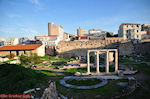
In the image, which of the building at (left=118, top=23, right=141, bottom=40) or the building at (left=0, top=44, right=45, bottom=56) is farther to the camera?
the building at (left=118, top=23, right=141, bottom=40)

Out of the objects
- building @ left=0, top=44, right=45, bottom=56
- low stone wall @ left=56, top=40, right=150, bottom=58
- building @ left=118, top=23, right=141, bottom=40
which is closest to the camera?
building @ left=0, top=44, right=45, bottom=56

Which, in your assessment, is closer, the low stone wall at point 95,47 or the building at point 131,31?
the low stone wall at point 95,47

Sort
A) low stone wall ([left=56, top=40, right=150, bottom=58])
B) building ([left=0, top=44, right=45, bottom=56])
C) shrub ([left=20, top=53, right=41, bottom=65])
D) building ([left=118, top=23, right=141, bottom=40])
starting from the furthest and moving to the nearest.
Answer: building ([left=118, top=23, right=141, bottom=40]) → low stone wall ([left=56, top=40, right=150, bottom=58]) → building ([left=0, top=44, right=45, bottom=56]) → shrub ([left=20, top=53, right=41, bottom=65])

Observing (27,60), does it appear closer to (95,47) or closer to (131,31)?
(95,47)

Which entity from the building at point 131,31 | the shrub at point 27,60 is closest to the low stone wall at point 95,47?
the building at point 131,31

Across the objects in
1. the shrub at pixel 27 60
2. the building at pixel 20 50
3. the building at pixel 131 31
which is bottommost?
the shrub at pixel 27 60

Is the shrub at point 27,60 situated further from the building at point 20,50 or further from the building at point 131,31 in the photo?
the building at point 131,31

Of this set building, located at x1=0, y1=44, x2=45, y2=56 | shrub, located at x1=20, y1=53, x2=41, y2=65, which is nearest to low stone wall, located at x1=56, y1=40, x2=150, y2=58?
building, located at x1=0, y1=44, x2=45, y2=56

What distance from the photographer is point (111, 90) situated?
34.0 ft

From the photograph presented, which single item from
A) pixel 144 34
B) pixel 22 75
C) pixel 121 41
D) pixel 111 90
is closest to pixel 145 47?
pixel 121 41

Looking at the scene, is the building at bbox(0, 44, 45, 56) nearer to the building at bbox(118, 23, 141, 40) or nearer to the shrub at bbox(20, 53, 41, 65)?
the shrub at bbox(20, 53, 41, 65)

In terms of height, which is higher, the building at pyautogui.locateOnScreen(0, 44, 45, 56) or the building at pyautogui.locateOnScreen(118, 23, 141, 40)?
the building at pyautogui.locateOnScreen(118, 23, 141, 40)

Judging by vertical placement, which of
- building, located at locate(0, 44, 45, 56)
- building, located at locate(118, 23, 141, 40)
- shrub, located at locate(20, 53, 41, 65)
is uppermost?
building, located at locate(118, 23, 141, 40)

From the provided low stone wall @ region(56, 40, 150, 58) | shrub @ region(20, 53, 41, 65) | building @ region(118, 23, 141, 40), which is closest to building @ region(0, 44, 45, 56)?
low stone wall @ region(56, 40, 150, 58)
